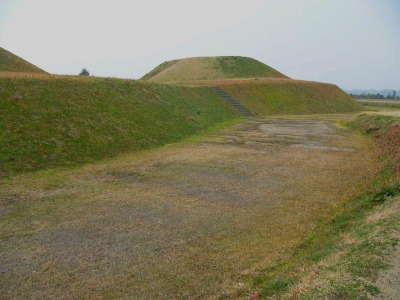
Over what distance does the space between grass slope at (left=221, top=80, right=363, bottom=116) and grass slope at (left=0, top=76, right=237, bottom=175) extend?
57.8 feet

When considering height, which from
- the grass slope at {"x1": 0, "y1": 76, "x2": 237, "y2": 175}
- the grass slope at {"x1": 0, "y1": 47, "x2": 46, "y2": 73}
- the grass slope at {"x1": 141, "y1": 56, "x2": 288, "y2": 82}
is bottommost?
the grass slope at {"x1": 0, "y1": 76, "x2": 237, "y2": 175}

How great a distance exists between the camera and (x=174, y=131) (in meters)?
22.9

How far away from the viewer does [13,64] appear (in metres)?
34.7

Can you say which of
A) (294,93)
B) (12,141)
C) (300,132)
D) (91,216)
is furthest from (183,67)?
(91,216)

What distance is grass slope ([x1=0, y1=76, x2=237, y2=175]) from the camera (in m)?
14.3

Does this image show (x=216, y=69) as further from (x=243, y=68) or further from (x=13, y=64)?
(x=13, y=64)

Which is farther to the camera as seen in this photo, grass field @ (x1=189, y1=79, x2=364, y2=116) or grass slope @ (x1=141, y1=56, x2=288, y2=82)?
grass slope @ (x1=141, y1=56, x2=288, y2=82)

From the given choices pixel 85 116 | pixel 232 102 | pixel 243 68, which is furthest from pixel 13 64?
pixel 243 68

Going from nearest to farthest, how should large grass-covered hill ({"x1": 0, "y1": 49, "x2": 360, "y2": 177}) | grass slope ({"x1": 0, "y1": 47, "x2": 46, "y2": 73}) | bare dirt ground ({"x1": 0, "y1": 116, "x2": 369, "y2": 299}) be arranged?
bare dirt ground ({"x1": 0, "y1": 116, "x2": 369, "y2": 299}) < large grass-covered hill ({"x1": 0, "y1": 49, "x2": 360, "y2": 177}) < grass slope ({"x1": 0, "y1": 47, "x2": 46, "y2": 73})

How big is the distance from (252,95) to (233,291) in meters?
41.7

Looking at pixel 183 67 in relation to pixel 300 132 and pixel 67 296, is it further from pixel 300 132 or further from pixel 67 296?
pixel 67 296

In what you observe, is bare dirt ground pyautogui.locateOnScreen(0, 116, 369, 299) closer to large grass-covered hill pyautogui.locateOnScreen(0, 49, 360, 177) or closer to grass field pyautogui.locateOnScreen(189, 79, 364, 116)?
large grass-covered hill pyautogui.locateOnScreen(0, 49, 360, 177)

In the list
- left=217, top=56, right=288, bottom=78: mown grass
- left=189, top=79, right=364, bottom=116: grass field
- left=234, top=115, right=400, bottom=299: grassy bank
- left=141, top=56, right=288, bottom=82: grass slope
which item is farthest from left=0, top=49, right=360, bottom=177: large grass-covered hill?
left=217, top=56, right=288, bottom=78: mown grass

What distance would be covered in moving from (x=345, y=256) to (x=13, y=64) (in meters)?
38.3
